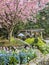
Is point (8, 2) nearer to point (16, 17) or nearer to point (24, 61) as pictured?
point (16, 17)

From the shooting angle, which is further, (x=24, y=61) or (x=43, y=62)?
(x=24, y=61)

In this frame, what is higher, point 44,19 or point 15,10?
point 15,10

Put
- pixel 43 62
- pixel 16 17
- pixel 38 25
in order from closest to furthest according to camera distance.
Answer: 1. pixel 43 62
2. pixel 16 17
3. pixel 38 25

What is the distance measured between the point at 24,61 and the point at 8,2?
680 centimetres

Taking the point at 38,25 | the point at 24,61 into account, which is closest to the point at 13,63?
the point at 24,61

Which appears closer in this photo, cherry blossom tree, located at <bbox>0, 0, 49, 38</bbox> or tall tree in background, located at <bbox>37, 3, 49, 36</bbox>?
cherry blossom tree, located at <bbox>0, 0, 49, 38</bbox>

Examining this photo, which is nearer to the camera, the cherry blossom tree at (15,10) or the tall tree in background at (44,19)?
the cherry blossom tree at (15,10)

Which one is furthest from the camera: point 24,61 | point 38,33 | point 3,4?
point 38,33

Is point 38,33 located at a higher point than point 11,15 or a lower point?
lower

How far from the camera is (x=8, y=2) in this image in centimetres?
1405

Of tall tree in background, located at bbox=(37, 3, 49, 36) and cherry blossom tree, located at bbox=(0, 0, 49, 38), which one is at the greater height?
cherry blossom tree, located at bbox=(0, 0, 49, 38)

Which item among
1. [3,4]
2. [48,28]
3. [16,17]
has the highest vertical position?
[3,4]

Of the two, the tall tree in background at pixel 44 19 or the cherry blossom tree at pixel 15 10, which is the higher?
the cherry blossom tree at pixel 15 10

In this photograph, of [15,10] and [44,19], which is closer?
[15,10]
